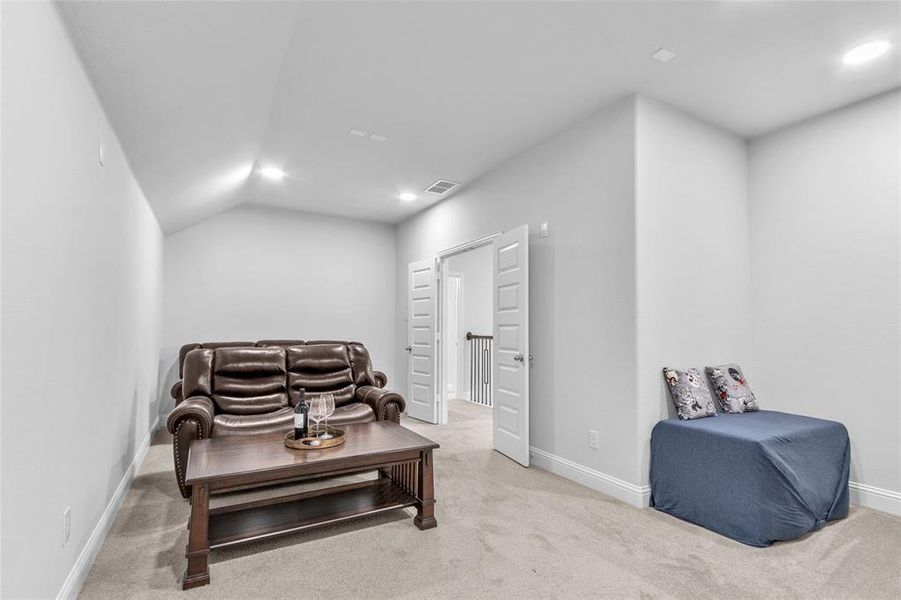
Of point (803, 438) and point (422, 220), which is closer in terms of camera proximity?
point (803, 438)

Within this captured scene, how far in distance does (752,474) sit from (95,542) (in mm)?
3322

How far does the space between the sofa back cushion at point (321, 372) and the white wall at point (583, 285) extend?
5.44 feet

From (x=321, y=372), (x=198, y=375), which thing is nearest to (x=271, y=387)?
(x=321, y=372)

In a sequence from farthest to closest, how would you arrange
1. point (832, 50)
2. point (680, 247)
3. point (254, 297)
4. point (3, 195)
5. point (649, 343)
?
point (254, 297), point (680, 247), point (649, 343), point (832, 50), point (3, 195)

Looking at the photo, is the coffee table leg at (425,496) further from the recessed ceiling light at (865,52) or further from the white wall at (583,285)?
the recessed ceiling light at (865,52)

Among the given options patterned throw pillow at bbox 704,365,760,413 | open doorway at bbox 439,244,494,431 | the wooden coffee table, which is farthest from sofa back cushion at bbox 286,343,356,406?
open doorway at bbox 439,244,494,431

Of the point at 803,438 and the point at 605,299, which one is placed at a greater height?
the point at 605,299

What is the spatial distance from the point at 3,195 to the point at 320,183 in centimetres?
382

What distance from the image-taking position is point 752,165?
372 cm

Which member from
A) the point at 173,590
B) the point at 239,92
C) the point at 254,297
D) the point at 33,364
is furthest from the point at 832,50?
the point at 254,297

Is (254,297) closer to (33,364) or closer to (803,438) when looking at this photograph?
(33,364)

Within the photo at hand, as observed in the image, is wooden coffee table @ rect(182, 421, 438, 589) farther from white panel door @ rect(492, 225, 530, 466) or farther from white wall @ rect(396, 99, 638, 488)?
white wall @ rect(396, 99, 638, 488)

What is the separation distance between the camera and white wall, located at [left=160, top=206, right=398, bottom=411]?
547 cm

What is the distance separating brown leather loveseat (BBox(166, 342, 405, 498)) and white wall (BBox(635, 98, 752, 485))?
1.94m
